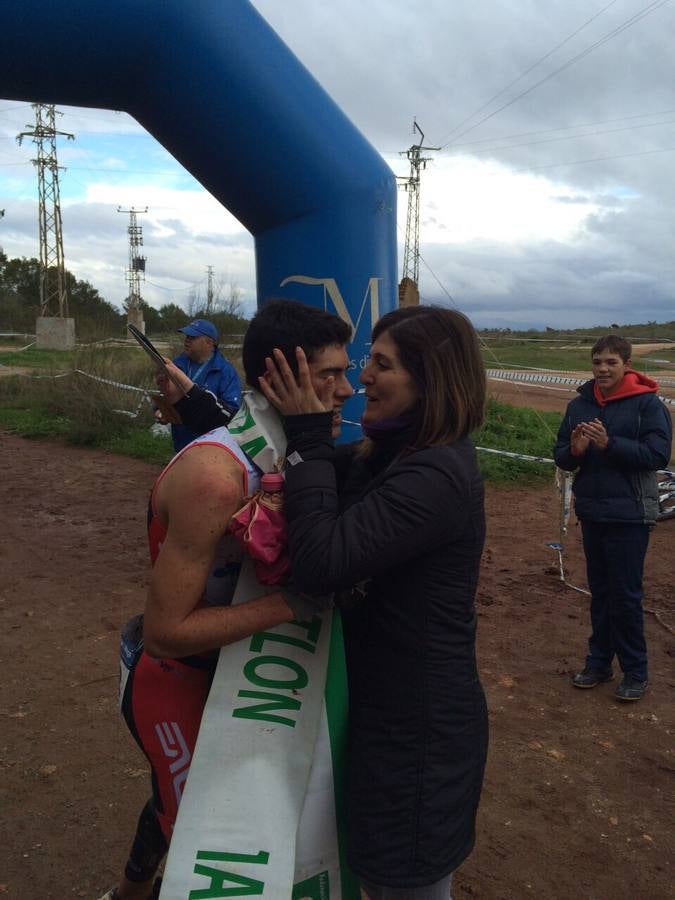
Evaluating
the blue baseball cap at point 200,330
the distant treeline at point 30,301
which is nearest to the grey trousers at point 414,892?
the blue baseball cap at point 200,330

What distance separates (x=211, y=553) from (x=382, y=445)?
0.45m

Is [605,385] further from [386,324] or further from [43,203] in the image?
[43,203]

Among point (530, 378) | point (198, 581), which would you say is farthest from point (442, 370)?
point (530, 378)

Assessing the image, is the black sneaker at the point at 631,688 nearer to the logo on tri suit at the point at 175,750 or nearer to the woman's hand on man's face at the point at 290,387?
the logo on tri suit at the point at 175,750

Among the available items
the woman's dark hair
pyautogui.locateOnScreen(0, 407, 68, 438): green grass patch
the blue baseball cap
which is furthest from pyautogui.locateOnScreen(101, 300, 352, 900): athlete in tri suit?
pyautogui.locateOnScreen(0, 407, 68, 438): green grass patch

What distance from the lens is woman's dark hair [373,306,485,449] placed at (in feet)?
5.21

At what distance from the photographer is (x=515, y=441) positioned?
1102cm

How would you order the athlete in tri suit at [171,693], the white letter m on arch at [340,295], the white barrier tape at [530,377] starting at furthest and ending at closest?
the white barrier tape at [530,377] < the white letter m on arch at [340,295] < the athlete in tri suit at [171,693]

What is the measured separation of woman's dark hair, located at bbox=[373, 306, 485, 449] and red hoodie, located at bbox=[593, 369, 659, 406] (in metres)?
2.77

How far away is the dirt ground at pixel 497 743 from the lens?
9.34 feet

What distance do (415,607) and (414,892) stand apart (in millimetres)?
593

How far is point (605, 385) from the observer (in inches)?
164

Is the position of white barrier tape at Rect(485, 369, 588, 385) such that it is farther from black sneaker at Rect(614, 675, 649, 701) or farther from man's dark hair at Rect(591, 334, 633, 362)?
black sneaker at Rect(614, 675, 649, 701)

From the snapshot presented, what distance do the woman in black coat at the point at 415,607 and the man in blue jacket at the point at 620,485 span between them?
2.64 m
